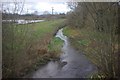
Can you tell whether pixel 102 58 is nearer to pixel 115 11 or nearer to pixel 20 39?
pixel 115 11

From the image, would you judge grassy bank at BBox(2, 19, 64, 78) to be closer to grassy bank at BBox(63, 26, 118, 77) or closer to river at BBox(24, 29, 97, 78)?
river at BBox(24, 29, 97, 78)

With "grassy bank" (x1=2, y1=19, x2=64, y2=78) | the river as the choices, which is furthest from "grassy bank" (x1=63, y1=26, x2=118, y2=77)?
"grassy bank" (x1=2, y1=19, x2=64, y2=78)

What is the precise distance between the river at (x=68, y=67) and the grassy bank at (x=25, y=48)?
13 centimetres

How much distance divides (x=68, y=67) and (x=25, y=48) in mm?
840

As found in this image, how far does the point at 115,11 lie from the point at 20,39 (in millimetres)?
1394

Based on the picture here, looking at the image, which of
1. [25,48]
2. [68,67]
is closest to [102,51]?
[68,67]

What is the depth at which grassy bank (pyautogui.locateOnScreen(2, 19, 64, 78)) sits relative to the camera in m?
3.23

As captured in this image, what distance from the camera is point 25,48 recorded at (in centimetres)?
348

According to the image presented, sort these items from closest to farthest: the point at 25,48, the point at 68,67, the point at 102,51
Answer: the point at 102,51
the point at 25,48
the point at 68,67

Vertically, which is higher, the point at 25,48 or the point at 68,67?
the point at 25,48

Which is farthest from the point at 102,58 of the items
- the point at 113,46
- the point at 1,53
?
the point at 1,53

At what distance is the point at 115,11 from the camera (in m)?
2.98

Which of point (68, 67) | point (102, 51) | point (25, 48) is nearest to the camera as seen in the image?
point (102, 51)

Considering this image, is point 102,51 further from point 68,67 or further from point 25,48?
point 25,48
